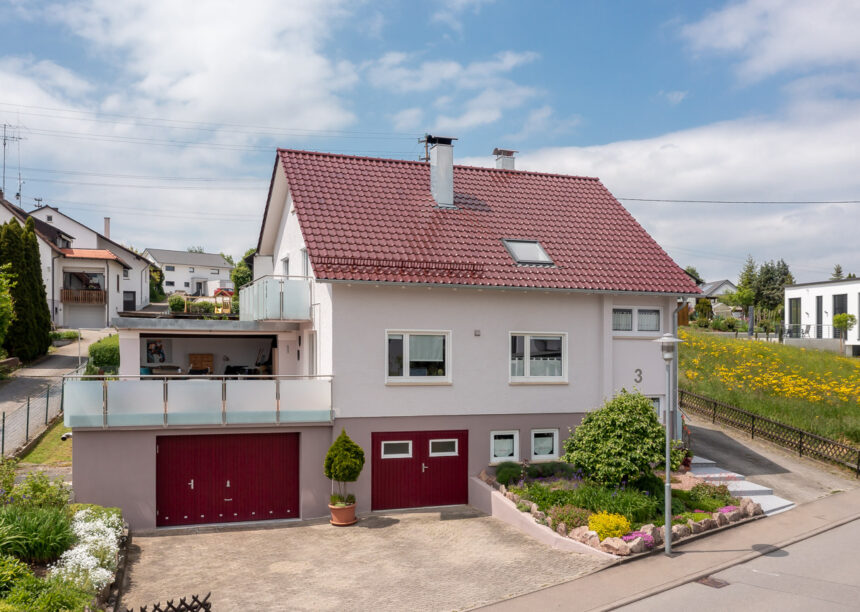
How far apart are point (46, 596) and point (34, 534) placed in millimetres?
2313

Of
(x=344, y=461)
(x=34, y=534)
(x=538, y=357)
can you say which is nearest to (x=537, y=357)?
(x=538, y=357)

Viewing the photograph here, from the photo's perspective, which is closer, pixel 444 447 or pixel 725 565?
pixel 725 565

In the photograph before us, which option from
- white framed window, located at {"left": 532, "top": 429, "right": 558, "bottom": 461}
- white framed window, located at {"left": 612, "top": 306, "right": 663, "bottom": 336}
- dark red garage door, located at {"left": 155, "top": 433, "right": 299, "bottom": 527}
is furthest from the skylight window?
dark red garage door, located at {"left": 155, "top": 433, "right": 299, "bottom": 527}

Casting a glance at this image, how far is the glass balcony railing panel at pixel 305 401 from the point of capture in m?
15.9

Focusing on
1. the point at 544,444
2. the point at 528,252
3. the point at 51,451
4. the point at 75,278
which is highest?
the point at 75,278

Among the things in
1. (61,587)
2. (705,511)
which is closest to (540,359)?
(705,511)

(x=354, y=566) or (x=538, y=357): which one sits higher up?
(x=538, y=357)

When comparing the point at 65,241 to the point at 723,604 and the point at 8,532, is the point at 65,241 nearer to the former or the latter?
the point at 8,532

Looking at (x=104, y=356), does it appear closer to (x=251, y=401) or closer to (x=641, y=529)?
(x=251, y=401)

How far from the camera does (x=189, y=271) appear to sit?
93.0 meters

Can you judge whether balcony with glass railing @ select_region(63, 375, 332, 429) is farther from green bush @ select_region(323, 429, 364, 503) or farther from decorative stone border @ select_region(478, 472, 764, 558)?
decorative stone border @ select_region(478, 472, 764, 558)

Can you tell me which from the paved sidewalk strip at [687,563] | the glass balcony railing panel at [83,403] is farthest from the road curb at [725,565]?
the glass balcony railing panel at [83,403]

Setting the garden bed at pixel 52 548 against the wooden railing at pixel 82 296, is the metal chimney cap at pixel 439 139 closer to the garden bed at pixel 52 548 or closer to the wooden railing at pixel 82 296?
the garden bed at pixel 52 548

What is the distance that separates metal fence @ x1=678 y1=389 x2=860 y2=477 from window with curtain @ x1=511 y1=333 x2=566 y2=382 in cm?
882
